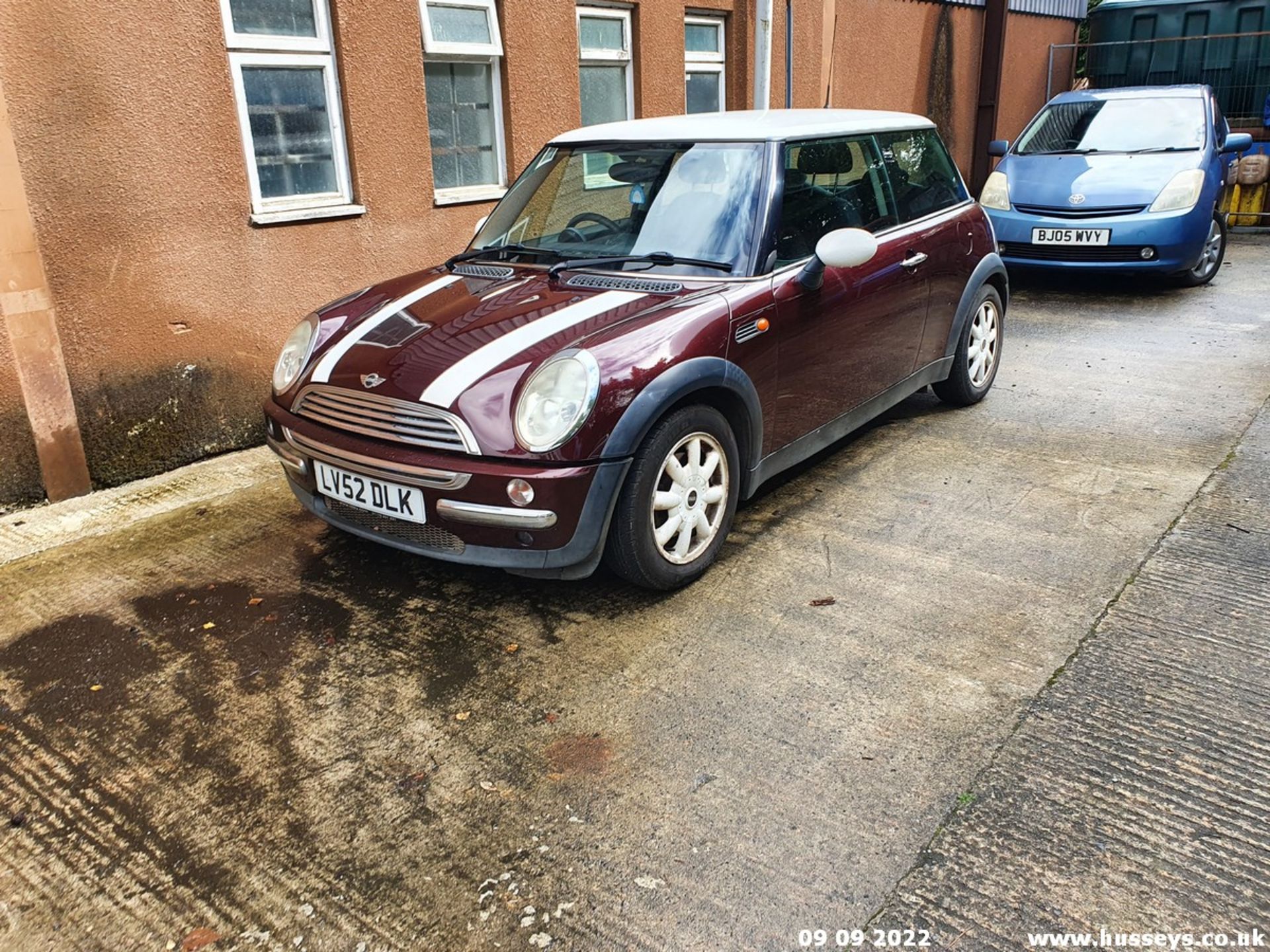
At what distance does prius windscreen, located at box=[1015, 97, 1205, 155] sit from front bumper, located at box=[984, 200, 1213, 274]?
0.88 metres

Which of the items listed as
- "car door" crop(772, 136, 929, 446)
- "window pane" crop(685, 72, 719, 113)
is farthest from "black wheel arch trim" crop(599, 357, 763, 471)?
"window pane" crop(685, 72, 719, 113)

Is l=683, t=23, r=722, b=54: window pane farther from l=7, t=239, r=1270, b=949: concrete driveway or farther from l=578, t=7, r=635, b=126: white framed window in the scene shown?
l=7, t=239, r=1270, b=949: concrete driveway

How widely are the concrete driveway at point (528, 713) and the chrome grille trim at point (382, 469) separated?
587mm

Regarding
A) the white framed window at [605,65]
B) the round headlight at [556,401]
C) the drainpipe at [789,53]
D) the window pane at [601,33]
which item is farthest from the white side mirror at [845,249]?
the drainpipe at [789,53]

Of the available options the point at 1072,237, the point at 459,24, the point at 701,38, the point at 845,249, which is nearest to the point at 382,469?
the point at 845,249

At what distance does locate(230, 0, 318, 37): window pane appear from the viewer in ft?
17.6

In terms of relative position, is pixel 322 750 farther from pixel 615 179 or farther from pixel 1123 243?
pixel 1123 243

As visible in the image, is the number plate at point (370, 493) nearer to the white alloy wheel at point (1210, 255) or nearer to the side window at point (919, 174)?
the side window at point (919, 174)

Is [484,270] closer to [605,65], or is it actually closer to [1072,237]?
[605,65]

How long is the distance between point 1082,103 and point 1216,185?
5.37ft

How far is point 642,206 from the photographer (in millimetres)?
4176

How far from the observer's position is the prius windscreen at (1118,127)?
8.93 meters

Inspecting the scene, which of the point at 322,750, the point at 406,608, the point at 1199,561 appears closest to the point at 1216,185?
the point at 1199,561

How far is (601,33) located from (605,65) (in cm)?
23
